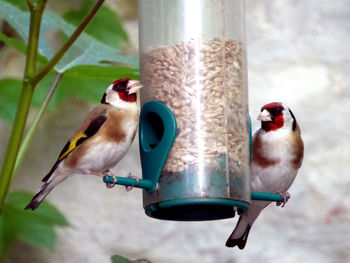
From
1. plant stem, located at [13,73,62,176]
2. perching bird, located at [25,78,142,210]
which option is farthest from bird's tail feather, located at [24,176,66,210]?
plant stem, located at [13,73,62,176]

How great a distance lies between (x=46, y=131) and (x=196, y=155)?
2475 mm

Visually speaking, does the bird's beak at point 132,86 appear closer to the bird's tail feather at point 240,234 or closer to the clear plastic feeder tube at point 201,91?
the clear plastic feeder tube at point 201,91

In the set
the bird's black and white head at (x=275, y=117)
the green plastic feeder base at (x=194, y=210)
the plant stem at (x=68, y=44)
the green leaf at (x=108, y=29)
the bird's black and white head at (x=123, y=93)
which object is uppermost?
the green leaf at (x=108, y=29)

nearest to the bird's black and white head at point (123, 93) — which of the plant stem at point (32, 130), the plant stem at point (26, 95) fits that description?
the plant stem at point (32, 130)

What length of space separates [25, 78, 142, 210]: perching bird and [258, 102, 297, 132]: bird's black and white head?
2.19 feet

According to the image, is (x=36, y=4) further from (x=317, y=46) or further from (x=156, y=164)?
(x=317, y=46)

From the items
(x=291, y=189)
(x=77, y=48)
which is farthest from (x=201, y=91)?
(x=291, y=189)

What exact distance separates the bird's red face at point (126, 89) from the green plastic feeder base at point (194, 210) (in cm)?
51

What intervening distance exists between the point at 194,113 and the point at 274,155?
24.2 inches

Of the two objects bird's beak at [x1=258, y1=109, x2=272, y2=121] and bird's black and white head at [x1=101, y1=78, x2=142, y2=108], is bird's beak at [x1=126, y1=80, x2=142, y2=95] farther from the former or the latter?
bird's beak at [x1=258, y1=109, x2=272, y2=121]

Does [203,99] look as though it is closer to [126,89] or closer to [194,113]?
[194,113]

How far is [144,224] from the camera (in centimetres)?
528

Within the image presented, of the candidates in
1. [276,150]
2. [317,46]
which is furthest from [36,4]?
[317,46]

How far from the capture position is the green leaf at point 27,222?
441 centimetres
